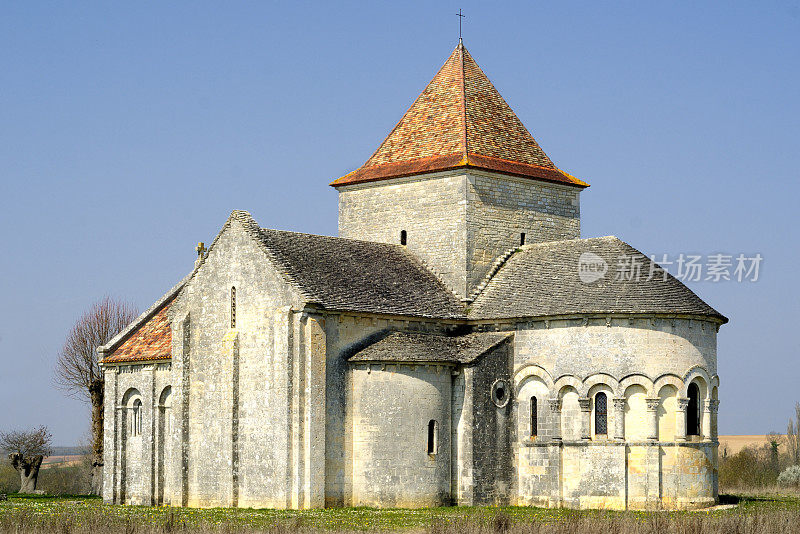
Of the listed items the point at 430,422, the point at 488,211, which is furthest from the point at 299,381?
the point at 488,211

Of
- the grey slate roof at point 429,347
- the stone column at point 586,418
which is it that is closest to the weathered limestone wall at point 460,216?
the grey slate roof at point 429,347

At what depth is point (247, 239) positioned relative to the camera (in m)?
38.2

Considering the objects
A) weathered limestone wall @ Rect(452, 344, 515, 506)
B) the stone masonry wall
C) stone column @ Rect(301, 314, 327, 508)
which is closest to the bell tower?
the stone masonry wall

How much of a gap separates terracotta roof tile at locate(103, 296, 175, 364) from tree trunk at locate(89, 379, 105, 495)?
9.14m

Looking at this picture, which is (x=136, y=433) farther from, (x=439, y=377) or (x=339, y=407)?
(x=439, y=377)

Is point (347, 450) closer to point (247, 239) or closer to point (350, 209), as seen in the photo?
point (247, 239)

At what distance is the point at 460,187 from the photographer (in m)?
41.9

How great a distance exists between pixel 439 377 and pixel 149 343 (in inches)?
478

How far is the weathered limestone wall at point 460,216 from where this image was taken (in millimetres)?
41719

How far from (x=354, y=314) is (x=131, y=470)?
1166 centimetres

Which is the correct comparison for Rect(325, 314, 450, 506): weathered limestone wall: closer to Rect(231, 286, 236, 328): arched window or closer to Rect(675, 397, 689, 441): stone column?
Rect(231, 286, 236, 328): arched window

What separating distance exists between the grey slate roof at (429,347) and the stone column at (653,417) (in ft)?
16.6

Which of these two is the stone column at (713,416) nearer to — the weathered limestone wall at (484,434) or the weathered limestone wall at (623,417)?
the weathered limestone wall at (623,417)

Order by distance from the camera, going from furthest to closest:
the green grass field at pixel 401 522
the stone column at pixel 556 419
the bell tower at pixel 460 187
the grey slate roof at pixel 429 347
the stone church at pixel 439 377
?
the bell tower at pixel 460 187
the stone column at pixel 556 419
the grey slate roof at pixel 429 347
the stone church at pixel 439 377
the green grass field at pixel 401 522
